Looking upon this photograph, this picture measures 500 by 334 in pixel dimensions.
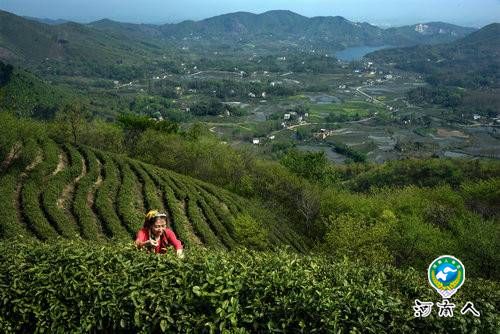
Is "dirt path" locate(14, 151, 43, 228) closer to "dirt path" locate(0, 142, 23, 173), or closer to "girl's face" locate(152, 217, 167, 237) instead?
"dirt path" locate(0, 142, 23, 173)

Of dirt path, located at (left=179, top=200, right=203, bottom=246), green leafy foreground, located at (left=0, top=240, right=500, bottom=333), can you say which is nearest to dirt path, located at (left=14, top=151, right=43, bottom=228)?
dirt path, located at (left=179, top=200, right=203, bottom=246)

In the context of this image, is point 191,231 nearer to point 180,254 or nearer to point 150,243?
point 150,243

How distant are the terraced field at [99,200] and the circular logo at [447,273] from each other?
54.3ft

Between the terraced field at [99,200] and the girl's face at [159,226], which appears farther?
the terraced field at [99,200]

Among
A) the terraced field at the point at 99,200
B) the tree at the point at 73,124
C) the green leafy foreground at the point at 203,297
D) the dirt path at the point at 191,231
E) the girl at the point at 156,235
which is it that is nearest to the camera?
the green leafy foreground at the point at 203,297

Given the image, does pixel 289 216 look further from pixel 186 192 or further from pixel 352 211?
pixel 186 192

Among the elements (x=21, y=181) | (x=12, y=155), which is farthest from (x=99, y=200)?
(x=12, y=155)

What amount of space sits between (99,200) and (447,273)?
2523cm

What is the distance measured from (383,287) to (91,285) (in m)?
5.25

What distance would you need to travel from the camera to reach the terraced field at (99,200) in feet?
78.0

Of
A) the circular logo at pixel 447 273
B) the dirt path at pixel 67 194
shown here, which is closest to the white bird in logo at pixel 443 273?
the circular logo at pixel 447 273

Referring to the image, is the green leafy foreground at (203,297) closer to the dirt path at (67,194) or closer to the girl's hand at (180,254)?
the girl's hand at (180,254)

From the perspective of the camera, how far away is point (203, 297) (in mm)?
6988

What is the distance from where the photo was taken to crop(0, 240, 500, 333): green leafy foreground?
6.81 m
